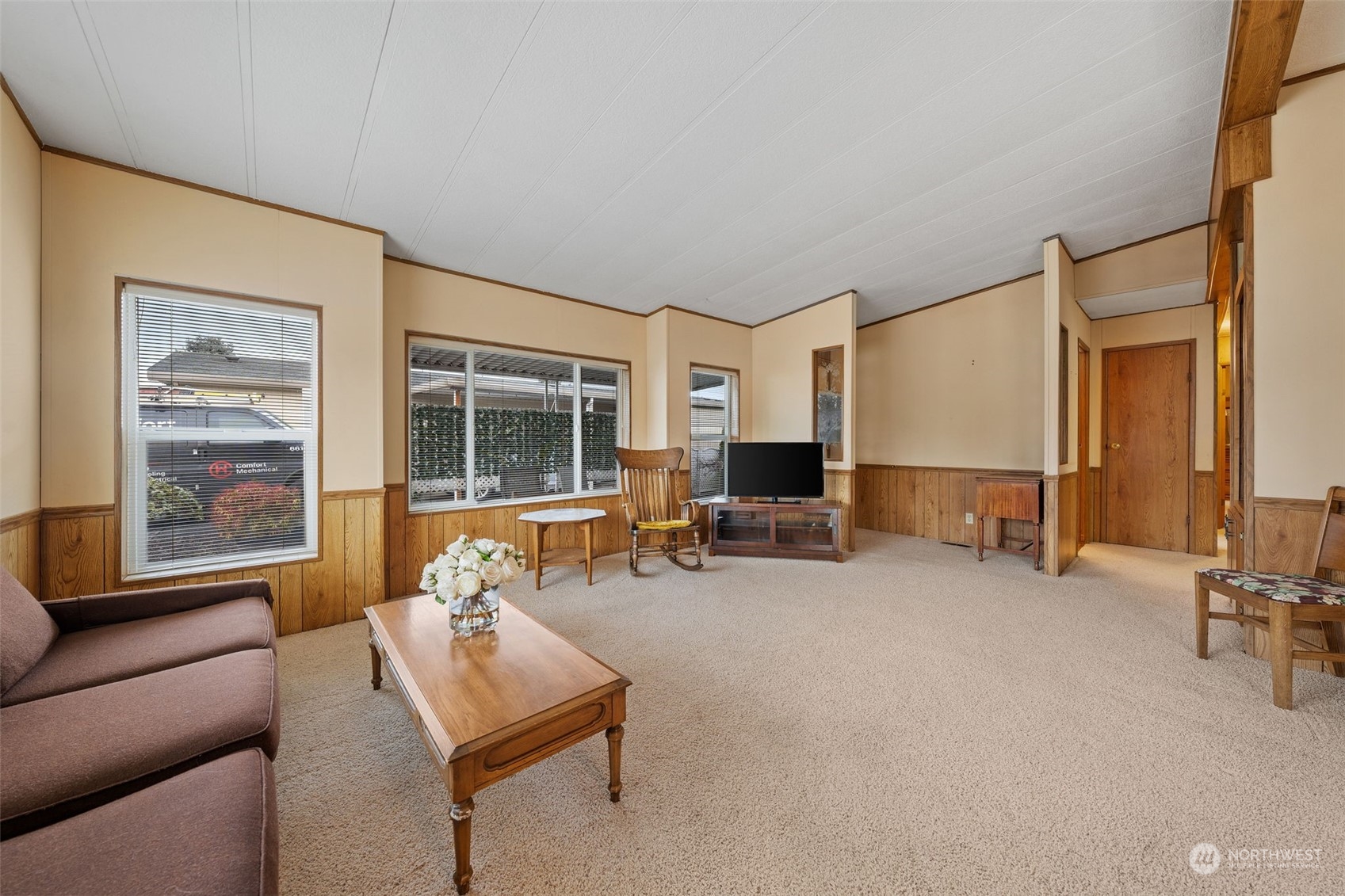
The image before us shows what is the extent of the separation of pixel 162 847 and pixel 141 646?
1.23 metres

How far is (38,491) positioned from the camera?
2283 millimetres

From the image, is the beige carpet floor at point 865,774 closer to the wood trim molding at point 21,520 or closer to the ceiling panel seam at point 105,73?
the wood trim molding at point 21,520

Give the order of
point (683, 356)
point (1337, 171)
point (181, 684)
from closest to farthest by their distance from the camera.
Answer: point (181, 684) < point (1337, 171) < point (683, 356)

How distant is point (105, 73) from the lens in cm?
192

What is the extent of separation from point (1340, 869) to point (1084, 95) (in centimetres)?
295

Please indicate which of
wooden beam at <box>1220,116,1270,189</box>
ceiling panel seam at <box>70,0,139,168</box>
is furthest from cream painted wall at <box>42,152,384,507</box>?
wooden beam at <box>1220,116,1270,189</box>

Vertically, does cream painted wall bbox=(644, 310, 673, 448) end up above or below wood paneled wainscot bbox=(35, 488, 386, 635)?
above

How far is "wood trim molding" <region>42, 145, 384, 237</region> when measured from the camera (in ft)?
7.80

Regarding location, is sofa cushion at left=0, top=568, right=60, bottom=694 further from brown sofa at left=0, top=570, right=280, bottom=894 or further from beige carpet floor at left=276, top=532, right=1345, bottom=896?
beige carpet floor at left=276, top=532, right=1345, bottom=896

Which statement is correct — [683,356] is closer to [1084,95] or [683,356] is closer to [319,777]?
[1084,95]

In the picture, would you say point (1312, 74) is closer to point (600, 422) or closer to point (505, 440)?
point (600, 422)

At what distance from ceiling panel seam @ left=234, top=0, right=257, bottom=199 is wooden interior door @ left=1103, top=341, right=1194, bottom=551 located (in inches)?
274

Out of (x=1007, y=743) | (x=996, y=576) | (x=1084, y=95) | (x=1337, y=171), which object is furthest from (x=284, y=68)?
(x=996, y=576)

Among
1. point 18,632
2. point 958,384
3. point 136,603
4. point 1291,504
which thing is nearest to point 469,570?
point 18,632
